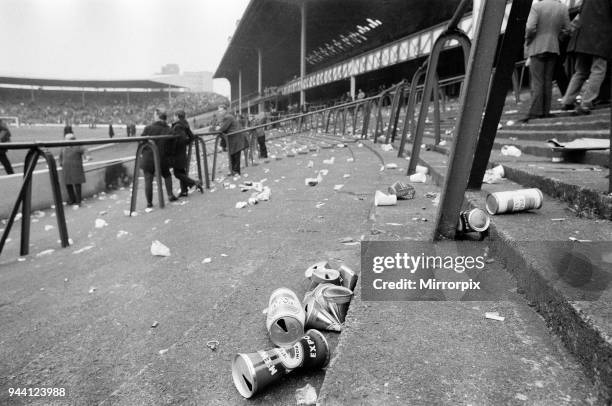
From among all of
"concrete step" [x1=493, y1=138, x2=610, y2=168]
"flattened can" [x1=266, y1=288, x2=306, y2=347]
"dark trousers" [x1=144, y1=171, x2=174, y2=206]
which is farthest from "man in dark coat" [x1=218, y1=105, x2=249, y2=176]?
"flattened can" [x1=266, y1=288, x2=306, y2=347]

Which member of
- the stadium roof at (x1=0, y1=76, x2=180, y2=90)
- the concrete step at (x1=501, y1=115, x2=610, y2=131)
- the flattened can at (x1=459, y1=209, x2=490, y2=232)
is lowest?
the flattened can at (x1=459, y1=209, x2=490, y2=232)

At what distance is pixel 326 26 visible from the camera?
3559cm

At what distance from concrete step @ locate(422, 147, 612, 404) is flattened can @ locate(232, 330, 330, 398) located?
788 millimetres

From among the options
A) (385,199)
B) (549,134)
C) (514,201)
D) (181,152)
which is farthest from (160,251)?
(549,134)

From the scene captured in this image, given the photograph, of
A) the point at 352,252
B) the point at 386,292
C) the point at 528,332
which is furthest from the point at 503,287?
the point at 352,252

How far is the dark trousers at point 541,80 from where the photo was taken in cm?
579

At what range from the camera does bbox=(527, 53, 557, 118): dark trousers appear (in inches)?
228

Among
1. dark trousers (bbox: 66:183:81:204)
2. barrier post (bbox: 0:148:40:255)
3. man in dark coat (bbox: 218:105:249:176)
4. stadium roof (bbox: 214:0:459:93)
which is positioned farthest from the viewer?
stadium roof (bbox: 214:0:459:93)

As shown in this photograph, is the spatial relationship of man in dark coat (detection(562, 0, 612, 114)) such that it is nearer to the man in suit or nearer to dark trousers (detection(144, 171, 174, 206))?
the man in suit

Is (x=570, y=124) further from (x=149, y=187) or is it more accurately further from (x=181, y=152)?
(x=149, y=187)

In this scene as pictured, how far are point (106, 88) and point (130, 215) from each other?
3210 inches

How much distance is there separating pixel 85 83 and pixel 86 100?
116 inches

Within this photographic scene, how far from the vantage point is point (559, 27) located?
5680 millimetres

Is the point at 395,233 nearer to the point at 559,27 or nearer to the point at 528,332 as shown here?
the point at 528,332
